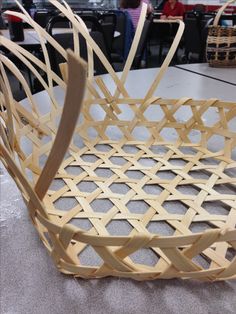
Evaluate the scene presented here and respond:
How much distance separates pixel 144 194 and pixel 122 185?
0.04 m

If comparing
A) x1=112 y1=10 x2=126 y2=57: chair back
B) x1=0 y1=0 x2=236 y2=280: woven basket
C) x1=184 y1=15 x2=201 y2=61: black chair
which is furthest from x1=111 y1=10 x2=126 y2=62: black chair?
x1=0 y1=0 x2=236 y2=280: woven basket

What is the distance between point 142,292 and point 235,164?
223 mm

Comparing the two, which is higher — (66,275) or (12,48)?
(12,48)

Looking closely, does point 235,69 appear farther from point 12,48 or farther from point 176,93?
point 12,48

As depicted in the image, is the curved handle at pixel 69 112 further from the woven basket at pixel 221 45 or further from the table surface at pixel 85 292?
the woven basket at pixel 221 45

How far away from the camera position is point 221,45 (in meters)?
0.93

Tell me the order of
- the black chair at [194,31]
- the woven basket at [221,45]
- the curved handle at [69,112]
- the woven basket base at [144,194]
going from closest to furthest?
the curved handle at [69,112] < the woven basket base at [144,194] < the woven basket at [221,45] < the black chair at [194,31]

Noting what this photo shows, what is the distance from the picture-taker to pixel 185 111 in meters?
0.67

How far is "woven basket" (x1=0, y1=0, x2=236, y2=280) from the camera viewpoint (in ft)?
0.63

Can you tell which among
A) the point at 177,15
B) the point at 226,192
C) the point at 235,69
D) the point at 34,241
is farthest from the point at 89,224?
the point at 177,15

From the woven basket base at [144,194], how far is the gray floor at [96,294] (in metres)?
0.02

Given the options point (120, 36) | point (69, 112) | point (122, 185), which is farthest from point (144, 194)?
point (120, 36)

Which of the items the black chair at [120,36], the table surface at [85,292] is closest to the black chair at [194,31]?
the black chair at [120,36]

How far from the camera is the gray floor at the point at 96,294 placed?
0.76ft
